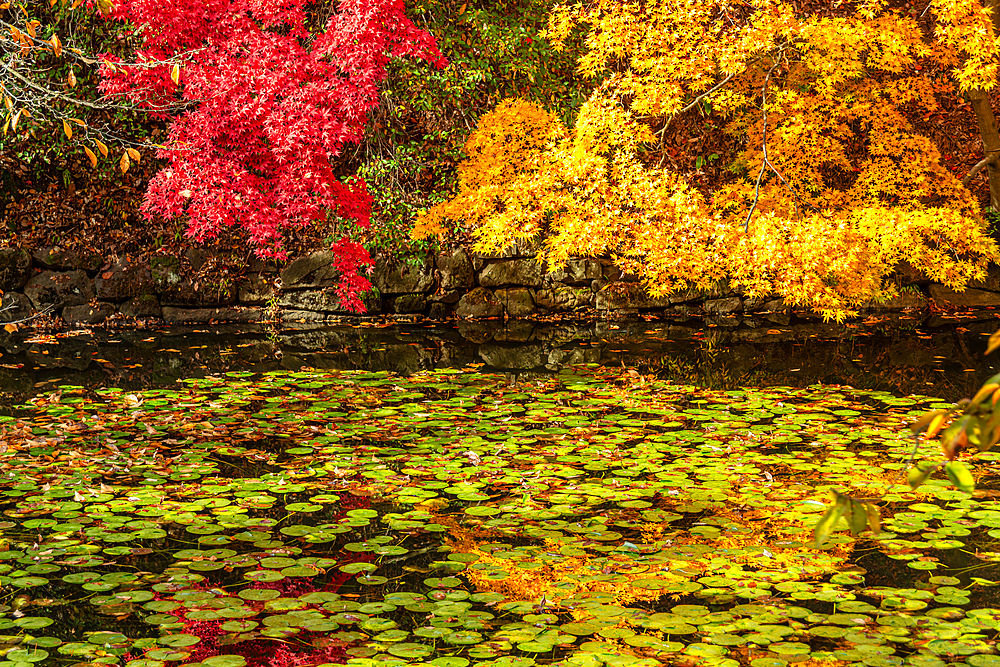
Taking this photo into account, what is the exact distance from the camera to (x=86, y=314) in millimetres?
13266

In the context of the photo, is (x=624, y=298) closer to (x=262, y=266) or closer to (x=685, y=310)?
(x=685, y=310)

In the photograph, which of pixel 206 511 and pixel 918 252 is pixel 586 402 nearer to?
pixel 206 511

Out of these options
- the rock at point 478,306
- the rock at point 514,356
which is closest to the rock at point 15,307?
the rock at point 478,306

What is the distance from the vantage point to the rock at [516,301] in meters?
13.9

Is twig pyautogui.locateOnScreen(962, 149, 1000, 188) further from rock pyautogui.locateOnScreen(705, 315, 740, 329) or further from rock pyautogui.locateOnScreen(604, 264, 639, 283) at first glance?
rock pyautogui.locateOnScreen(604, 264, 639, 283)

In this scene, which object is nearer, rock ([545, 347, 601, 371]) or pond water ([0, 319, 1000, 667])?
pond water ([0, 319, 1000, 667])

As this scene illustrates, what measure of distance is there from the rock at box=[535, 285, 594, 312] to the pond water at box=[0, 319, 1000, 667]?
4.63 m

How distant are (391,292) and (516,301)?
5.82ft

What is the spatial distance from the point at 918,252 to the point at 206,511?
8982mm

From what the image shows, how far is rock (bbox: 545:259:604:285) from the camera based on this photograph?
45.3ft

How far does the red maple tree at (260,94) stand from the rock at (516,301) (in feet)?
8.78

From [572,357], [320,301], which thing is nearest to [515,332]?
[572,357]

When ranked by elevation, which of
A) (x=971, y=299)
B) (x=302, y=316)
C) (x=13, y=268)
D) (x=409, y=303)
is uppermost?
(x=971, y=299)

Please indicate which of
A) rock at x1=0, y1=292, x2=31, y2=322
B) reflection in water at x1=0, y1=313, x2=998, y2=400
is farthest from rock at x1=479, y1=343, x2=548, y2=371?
rock at x1=0, y1=292, x2=31, y2=322
